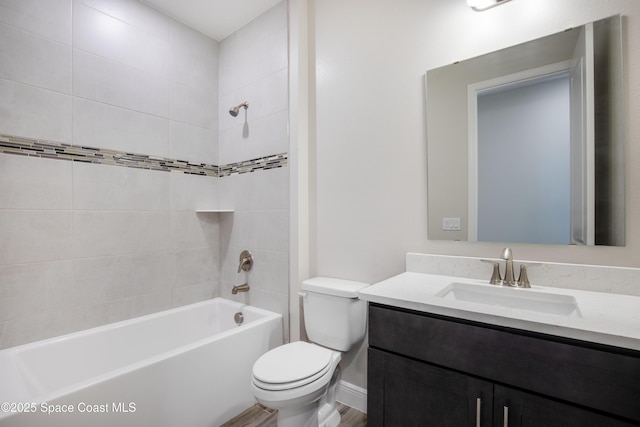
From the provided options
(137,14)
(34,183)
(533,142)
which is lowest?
(34,183)

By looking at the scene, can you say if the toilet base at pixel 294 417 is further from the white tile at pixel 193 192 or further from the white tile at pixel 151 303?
the white tile at pixel 193 192

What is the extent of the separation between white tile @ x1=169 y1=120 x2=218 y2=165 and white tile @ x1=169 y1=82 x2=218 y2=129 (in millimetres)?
48

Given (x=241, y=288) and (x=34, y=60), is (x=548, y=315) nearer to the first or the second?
(x=241, y=288)

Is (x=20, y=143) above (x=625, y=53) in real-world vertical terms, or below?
below

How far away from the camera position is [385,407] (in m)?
1.12

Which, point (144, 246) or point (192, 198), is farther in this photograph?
point (192, 198)

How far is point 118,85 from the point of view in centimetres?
196

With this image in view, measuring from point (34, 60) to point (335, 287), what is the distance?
79.4 inches

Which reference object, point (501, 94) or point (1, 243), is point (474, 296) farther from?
point (1, 243)

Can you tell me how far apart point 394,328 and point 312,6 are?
2065 mm

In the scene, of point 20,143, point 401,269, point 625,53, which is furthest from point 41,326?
point 625,53

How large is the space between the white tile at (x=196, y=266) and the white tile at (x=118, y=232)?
17cm

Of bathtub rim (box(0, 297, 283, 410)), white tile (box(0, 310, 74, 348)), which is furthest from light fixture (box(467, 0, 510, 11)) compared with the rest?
white tile (box(0, 310, 74, 348))

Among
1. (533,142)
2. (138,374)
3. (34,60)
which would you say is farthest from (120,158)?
(533,142)
